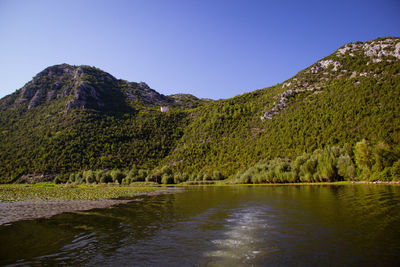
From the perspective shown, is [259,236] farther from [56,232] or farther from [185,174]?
[185,174]

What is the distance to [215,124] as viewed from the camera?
151125mm

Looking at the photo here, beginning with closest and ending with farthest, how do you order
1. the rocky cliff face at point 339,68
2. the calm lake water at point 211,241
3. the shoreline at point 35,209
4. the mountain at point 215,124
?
the calm lake water at point 211,241, the shoreline at point 35,209, the mountain at point 215,124, the rocky cliff face at point 339,68

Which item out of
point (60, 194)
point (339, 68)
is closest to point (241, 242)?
point (60, 194)

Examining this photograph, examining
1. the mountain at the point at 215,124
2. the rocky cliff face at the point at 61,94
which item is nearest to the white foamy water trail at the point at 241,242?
the mountain at the point at 215,124

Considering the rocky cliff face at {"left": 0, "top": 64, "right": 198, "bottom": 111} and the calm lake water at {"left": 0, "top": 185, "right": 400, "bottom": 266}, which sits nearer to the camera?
the calm lake water at {"left": 0, "top": 185, "right": 400, "bottom": 266}

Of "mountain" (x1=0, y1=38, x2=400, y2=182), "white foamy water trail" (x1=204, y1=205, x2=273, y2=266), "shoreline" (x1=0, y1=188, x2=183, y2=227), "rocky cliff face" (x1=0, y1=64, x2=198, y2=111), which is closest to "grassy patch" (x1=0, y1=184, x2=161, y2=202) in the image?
"shoreline" (x1=0, y1=188, x2=183, y2=227)

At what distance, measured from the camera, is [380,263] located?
363 inches

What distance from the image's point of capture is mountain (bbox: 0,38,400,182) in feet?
311

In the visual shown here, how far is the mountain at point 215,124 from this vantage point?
9469 centimetres

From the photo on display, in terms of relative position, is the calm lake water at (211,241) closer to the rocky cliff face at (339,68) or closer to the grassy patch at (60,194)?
the grassy patch at (60,194)

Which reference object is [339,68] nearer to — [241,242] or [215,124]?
[215,124]

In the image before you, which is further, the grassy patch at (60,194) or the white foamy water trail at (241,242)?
the grassy patch at (60,194)

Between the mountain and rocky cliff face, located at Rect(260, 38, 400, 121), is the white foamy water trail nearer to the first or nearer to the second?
the mountain

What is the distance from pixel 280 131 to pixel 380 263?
107 metres
